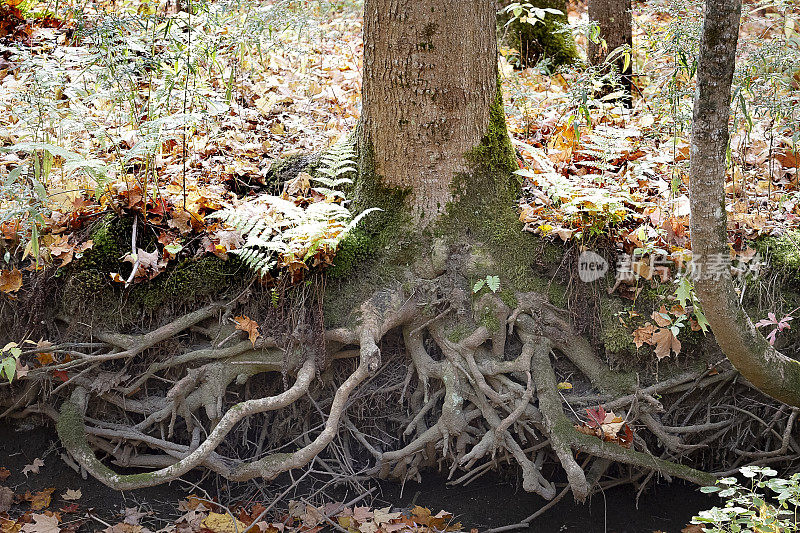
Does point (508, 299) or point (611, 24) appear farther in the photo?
point (611, 24)

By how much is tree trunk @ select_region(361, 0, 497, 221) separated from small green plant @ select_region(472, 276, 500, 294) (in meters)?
0.51

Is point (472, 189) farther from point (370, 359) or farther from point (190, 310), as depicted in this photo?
point (190, 310)

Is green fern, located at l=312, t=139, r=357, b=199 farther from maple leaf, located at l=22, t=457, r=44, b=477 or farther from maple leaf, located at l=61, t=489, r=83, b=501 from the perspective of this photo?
maple leaf, located at l=22, t=457, r=44, b=477

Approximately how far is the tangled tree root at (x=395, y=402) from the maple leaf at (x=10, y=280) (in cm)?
53

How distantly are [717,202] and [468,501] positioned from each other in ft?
7.73

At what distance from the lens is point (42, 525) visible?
397cm

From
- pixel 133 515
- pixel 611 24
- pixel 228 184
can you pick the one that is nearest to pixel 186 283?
pixel 228 184

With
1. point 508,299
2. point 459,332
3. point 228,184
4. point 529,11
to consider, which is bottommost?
point 459,332

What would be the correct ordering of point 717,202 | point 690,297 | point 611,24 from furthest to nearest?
point 611,24
point 690,297
point 717,202

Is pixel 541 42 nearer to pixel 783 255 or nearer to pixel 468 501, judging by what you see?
pixel 783 255

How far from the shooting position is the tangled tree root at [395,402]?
13.2ft

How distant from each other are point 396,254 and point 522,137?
162 centimetres

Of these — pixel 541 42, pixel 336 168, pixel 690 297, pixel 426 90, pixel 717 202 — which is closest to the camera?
pixel 717 202

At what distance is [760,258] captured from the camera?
13.4 feet
